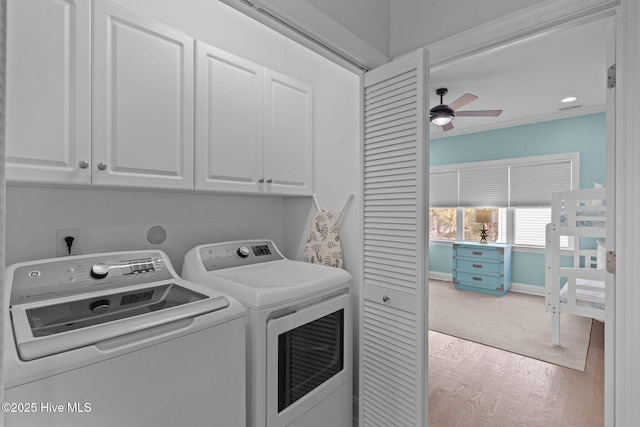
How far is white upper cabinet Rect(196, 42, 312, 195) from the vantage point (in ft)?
5.49

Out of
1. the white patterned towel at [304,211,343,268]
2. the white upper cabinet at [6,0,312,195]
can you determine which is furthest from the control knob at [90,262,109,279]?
the white patterned towel at [304,211,343,268]

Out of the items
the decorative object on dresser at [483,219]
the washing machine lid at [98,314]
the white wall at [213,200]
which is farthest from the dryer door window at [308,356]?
the decorative object on dresser at [483,219]

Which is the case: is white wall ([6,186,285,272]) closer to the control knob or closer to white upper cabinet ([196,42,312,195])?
the control knob

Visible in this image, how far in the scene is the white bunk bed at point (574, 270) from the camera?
2.85 metres

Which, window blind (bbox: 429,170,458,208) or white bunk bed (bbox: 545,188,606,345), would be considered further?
window blind (bbox: 429,170,458,208)

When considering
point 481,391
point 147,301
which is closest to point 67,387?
point 147,301

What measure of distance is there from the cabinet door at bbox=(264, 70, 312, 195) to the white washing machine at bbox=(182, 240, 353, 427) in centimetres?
50

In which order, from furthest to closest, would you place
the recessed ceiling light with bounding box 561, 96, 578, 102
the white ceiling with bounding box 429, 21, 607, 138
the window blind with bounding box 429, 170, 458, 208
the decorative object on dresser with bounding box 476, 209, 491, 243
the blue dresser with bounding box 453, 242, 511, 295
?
the window blind with bounding box 429, 170, 458, 208 < the decorative object on dresser with bounding box 476, 209, 491, 243 < the blue dresser with bounding box 453, 242, 511, 295 < the recessed ceiling light with bounding box 561, 96, 578, 102 < the white ceiling with bounding box 429, 21, 607, 138

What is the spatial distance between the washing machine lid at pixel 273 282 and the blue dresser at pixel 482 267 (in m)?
3.97

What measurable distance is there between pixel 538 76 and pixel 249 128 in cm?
317

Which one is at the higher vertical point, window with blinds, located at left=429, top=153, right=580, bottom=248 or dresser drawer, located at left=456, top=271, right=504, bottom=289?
window with blinds, located at left=429, top=153, right=580, bottom=248

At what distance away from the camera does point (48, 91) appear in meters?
1.18

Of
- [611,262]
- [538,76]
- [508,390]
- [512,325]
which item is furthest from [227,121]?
[512,325]

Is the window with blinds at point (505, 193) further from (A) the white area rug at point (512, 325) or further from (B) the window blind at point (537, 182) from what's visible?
(A) the white area rug at point (512, 325)
